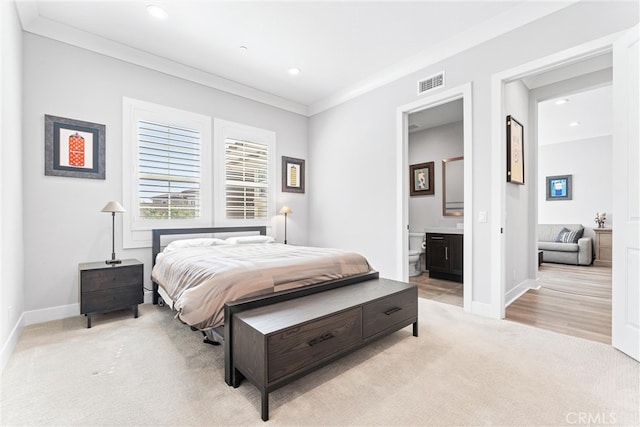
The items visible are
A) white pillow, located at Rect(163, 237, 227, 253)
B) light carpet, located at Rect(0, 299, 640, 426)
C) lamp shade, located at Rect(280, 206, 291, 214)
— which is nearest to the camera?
light carpet, located at Rect(0, 299, 640, 426)

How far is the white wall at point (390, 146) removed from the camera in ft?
8.65

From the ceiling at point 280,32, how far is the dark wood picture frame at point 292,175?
4.64 feet

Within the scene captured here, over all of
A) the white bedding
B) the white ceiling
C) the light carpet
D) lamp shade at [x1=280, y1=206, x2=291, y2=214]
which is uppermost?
the white ceiling

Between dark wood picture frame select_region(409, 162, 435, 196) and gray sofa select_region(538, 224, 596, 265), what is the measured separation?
3373mm

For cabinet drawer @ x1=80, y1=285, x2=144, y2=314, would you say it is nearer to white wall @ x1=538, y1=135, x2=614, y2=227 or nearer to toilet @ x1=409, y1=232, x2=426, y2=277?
toilet @ x1=409, y1=232, x2=426, y2=277

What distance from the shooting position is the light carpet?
155cm

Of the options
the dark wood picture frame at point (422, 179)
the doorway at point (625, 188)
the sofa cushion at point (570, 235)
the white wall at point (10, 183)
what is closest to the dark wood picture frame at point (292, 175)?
the dark wood picture frame at point (422, 179)

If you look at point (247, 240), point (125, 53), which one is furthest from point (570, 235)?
point (125, 53)

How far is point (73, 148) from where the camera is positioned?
316cm

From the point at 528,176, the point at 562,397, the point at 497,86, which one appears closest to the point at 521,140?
the point at 528,176

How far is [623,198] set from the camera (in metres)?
2.28

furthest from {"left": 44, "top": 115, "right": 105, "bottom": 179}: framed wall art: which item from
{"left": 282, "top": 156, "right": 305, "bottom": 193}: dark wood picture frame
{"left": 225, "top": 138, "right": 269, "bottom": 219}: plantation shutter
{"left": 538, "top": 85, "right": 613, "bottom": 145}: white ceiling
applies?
{"left": 538, "top": 85, "right": 613, "bottom": 145}: white ceiling

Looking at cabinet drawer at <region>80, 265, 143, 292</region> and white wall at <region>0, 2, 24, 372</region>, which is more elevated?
white wall at <region>0, 2, 24, 372</region>

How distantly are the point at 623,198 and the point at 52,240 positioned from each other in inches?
206
